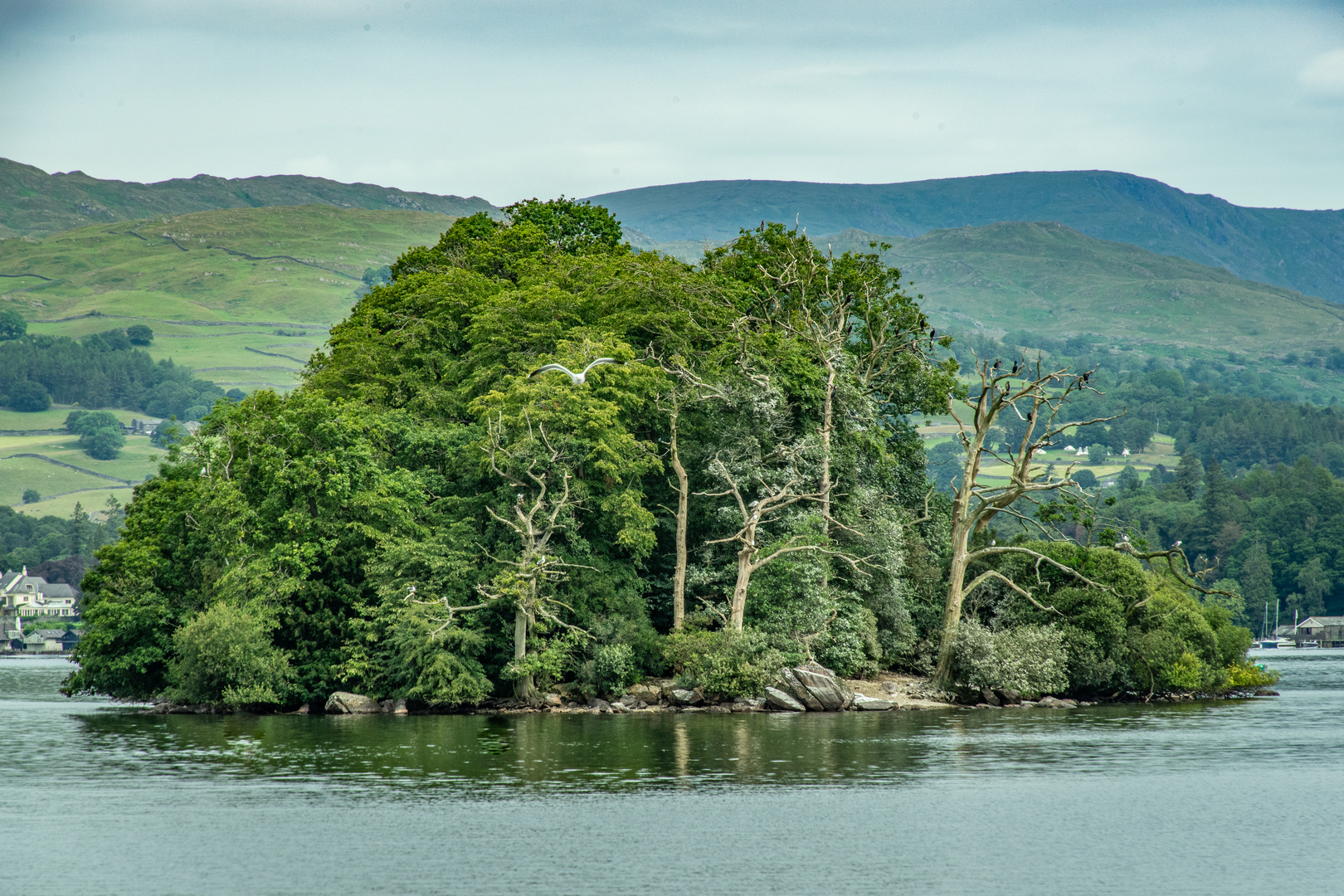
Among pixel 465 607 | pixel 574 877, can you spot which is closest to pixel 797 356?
pixel 465 607

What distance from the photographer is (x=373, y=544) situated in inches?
2292

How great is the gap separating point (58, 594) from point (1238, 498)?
17786 centimetres

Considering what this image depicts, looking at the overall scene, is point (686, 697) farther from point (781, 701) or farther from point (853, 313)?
point (853, 313)

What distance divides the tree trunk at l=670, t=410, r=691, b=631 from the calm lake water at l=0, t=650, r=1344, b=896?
32.0ft

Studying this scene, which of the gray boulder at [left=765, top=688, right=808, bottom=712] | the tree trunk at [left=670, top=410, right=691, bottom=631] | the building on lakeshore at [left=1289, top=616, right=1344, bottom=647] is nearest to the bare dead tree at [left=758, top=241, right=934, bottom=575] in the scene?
the tree trunk at [left=670, top=410, right=691, bottom=631]

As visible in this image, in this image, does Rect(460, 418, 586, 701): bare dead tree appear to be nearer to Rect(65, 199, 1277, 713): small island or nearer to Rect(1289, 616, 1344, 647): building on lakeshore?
Rect(65, 199, 1277, 713): small island

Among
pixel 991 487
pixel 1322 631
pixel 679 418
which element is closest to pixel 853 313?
pixel 679 418

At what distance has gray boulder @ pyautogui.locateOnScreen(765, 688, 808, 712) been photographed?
5634cm

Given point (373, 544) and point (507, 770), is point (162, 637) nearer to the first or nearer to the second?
point (373, 544)

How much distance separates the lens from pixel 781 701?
56.3 metres

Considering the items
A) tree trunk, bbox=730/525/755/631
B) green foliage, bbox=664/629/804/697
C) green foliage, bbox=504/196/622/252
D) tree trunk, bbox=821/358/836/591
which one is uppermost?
green foliage, bbox=504/196/622/252

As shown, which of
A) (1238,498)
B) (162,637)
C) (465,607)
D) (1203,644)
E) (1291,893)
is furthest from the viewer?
(1238,498)

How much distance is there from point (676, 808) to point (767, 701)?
25433 mm

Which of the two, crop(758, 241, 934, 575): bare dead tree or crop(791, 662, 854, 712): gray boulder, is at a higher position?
crop(758, 241, 934, 575): bare dead tree
